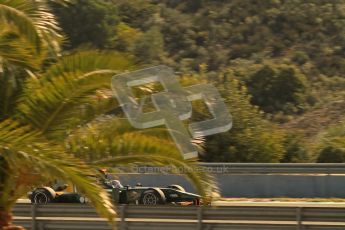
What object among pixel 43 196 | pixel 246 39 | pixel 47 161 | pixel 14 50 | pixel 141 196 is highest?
pixel 14 50

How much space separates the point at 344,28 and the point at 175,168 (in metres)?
64.6

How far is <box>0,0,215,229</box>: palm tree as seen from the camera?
9258mm

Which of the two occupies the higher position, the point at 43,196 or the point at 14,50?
the point at 14,50

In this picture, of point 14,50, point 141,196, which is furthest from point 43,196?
point 14,50

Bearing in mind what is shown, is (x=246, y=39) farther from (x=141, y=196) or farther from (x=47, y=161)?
(x=47, y=161)

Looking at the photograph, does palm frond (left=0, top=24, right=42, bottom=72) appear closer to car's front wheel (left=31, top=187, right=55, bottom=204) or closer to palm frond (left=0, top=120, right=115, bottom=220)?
palm frond (left=0, top=120, right=115, bottom=220)

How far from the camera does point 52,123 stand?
9867 millimetres

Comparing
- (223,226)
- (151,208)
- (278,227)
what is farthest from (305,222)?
(151,208)

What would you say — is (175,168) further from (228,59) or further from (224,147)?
(228,59)

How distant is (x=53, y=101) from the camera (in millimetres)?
9750

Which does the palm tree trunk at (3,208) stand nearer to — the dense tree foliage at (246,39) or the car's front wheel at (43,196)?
the car's front wheel at (43,196)

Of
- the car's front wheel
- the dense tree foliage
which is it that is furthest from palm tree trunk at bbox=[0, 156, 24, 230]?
the dense tree foliage

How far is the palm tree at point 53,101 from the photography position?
30.4 ft

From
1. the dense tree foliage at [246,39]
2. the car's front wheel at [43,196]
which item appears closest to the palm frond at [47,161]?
the car's front wheel at [43,196]
